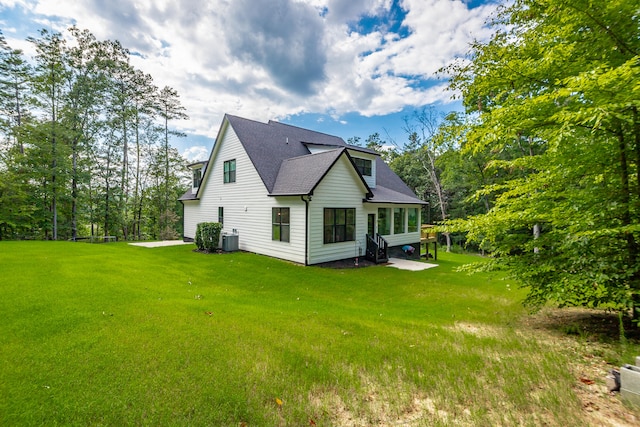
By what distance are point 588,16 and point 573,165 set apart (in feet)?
8.18

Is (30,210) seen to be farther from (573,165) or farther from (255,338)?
(573,165)

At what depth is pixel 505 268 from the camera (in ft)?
18.3

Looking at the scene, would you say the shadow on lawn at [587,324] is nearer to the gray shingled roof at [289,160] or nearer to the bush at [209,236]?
the gray shingled roof at [289,160]

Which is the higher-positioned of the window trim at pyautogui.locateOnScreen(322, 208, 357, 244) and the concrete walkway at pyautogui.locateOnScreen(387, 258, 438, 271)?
the window trim at pyautogui.locateOnScreen(322, 208, 357, 244)

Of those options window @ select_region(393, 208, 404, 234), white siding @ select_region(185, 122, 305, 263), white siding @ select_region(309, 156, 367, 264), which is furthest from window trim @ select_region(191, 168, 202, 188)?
window @ select_region(393, 208, 404, 234)

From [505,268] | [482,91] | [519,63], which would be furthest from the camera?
[482,91]

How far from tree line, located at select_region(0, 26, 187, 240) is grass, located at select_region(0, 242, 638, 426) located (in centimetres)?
1597

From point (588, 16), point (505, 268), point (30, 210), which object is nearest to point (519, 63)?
point (588, 16)

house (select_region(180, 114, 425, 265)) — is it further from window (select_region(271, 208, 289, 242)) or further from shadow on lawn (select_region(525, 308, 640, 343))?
shadow on lawn (select_region(525, 308, 640, 343))

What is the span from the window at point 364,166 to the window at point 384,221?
2.68 metres

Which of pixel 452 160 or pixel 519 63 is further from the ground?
pixel 452 160

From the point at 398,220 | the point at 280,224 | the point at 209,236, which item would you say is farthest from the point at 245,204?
the point at 398,220

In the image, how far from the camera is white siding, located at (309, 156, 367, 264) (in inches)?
457

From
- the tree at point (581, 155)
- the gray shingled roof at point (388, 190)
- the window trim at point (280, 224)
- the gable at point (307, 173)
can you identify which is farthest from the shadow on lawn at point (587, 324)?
the window trim at point (280, 224)
